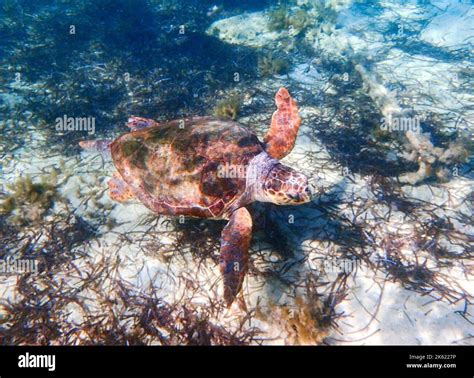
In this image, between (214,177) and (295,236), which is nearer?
(214,177)

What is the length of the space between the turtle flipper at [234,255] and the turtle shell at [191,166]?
333 millimetres

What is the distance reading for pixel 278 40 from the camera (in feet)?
35.8

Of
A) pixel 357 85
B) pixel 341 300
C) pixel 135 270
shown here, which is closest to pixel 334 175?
pixel 341 300

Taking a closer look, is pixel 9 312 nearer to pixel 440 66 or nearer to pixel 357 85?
pixel 357 85

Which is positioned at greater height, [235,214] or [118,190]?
[235,214]

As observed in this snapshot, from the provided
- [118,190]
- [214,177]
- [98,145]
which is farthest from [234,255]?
[98,145]

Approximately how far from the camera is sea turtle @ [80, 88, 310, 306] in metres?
3.58

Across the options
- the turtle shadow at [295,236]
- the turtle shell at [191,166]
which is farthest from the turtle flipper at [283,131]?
the turtle shadow at [295,236]

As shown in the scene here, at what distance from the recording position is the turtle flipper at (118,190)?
4.50 m

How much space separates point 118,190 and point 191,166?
1.56 metres

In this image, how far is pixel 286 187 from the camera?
3.60 metres

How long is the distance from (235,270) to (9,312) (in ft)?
9.90

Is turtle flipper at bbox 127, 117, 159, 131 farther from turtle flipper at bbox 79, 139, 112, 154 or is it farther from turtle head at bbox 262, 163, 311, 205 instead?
turtle head at bbox 262, 163, 311, 205

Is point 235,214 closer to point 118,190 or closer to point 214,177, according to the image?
point 214,177
